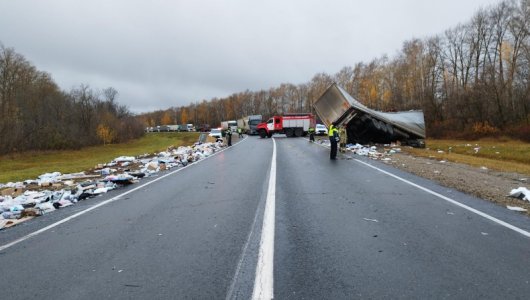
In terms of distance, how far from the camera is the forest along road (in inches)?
146

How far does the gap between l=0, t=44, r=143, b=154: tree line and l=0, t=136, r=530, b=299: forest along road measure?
43.6m

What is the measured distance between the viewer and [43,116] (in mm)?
55500

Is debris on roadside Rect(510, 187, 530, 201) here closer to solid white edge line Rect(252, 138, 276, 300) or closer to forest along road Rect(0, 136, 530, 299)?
forest along road Rect(0, 136, 530, 299)

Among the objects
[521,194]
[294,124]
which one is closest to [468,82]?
[294,124]

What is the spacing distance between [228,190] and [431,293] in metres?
6.57

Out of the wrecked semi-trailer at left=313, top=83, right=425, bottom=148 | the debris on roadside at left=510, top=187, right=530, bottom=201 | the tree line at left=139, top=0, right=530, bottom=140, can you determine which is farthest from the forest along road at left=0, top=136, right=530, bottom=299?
the tree line at left=139, top=0, right=530, bottom=140

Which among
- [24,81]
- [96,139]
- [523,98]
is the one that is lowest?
[96,139]

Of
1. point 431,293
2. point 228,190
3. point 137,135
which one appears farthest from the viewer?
point 137,135

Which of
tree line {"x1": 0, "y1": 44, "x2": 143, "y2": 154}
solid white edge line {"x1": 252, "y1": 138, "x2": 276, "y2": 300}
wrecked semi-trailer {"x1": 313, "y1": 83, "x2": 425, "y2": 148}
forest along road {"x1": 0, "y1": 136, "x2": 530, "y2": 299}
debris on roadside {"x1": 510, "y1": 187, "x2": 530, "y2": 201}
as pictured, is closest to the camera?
solid white edge line {"x1": 252, "y1": 138, "x2": 276, "y2": 300}

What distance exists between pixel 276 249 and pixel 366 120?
2190cm

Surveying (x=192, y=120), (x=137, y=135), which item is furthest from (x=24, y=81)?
(x=192, y=120)

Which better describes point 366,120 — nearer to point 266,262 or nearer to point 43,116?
point 266,262

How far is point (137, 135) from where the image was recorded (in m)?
86.8

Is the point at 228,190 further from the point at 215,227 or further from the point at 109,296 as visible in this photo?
the point at 109,296
